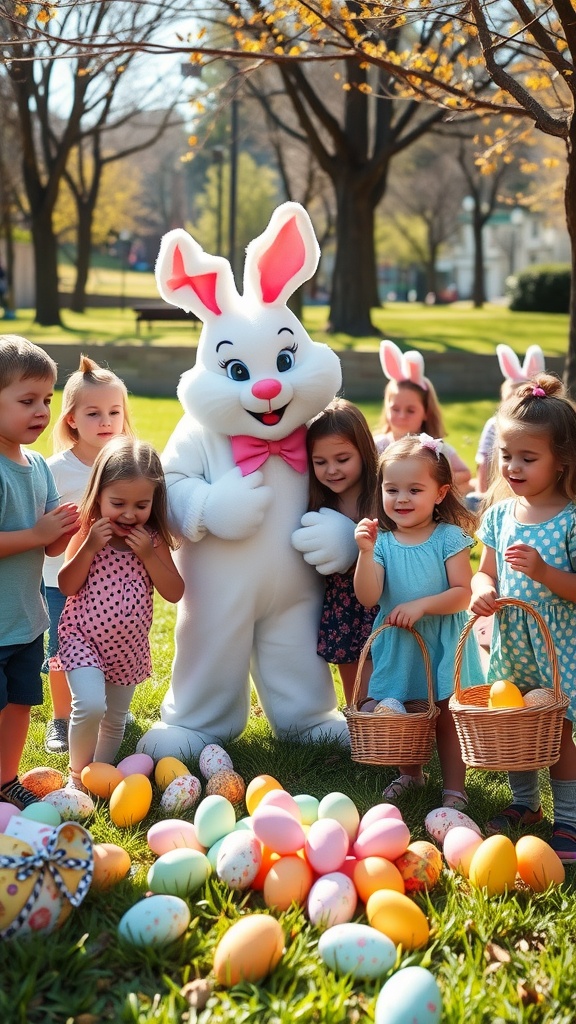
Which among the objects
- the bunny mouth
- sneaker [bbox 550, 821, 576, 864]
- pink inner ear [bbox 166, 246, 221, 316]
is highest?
pink inner ear [bbox 166, 246, 221, 316]

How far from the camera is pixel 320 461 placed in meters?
4.26

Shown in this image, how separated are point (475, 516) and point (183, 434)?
1.21 m

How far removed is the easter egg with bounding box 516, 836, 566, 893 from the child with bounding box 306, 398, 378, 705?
118 centimetres

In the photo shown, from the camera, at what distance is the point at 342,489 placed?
4.27 m

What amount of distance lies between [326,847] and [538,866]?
0.63 meters

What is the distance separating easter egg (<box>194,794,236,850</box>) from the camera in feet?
10.6

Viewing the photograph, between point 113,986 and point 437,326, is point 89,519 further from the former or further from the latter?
point 437,326

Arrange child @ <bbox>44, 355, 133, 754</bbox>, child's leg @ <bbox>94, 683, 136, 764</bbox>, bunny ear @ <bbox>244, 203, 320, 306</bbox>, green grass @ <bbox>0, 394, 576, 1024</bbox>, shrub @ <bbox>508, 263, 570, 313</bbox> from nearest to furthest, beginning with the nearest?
green grass @ <bbox>0, 394, 576, 1024</bbox>
child's leg @ <bbox>94, 683, 136, 764</bbox>
bunny ear @ <bbox>244, 203, 320, 306</bbox>
child @ <bbox>44, 355, 133, 754</bbox>
shrub @ <bbox>508, 263, 570, 313</bbox>

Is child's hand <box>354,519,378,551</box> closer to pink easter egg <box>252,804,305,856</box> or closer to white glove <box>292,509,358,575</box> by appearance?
white glove <box>292,509,358,575</box>

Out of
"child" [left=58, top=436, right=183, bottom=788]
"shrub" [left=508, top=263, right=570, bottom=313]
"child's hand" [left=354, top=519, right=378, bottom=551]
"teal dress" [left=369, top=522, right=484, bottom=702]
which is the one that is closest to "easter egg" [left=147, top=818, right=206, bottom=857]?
"child" [left=58, top=436, right=183, bottom=788]

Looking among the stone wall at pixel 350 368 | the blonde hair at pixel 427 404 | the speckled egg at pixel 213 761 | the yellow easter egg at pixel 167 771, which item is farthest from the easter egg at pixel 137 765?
the stone wall at pixel 350 368

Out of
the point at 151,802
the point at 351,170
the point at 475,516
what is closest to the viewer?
the point at 151,802

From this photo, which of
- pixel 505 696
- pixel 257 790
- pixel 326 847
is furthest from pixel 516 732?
pixel 257 790

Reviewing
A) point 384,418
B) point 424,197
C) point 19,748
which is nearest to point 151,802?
point 19,748
